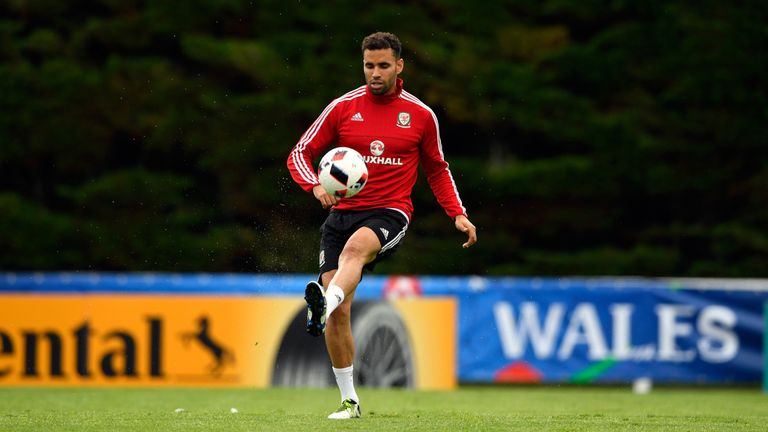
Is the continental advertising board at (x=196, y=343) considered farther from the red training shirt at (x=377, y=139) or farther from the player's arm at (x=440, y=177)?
the red training shirt at (x=377, y=139)

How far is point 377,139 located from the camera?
344 inches

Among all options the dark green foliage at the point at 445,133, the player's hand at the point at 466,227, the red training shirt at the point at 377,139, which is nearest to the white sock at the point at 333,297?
the red training shirt at the point at 377,139

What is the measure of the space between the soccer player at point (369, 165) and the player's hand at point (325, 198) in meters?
0.11

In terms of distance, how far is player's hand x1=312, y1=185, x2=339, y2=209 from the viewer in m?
8.23

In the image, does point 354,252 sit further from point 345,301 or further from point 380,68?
point 380,68

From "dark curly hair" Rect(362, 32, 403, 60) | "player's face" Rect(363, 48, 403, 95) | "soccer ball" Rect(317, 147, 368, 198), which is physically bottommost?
"soccer ball" Rect(317, 147, 368, 198)

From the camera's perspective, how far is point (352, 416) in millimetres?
8586

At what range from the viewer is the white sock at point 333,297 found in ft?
26.0

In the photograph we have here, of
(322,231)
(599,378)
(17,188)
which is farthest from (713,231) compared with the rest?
(322,231)

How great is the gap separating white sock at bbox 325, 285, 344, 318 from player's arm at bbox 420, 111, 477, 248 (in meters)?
1.24

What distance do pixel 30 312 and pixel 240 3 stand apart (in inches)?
533

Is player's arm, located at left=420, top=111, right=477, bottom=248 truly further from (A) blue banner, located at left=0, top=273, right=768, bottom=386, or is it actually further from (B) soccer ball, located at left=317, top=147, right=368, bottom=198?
(A) blue banner, located at left=0, top=273, right=768, bottom=386

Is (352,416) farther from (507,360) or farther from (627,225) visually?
(627,225)

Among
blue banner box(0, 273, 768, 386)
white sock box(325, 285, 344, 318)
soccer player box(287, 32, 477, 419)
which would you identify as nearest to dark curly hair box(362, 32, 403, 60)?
soccer player box(287, 32, 477, 419)
